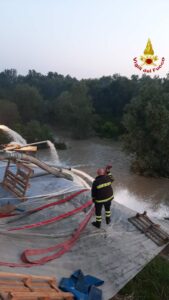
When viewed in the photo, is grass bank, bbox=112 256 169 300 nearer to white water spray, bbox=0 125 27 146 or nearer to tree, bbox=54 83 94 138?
white water spray, bbox=0 125 27 146

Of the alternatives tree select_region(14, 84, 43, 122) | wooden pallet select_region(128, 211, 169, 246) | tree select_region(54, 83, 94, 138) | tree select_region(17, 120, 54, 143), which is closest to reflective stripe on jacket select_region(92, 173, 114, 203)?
wooden pallet select_region(128, 211, 169, 246)

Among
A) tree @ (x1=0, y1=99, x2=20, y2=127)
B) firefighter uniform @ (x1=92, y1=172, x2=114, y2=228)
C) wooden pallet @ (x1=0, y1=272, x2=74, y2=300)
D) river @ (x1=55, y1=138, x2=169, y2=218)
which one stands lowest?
river @ (x1=55, y1=138, x2=169, y2=218)

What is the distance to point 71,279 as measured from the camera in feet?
22.0

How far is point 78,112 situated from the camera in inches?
1720

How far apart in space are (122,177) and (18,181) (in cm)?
1648

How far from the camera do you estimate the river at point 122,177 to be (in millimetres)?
20109

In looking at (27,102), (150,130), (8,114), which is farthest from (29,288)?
(27,102)

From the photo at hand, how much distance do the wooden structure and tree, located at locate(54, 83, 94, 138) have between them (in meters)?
32.8

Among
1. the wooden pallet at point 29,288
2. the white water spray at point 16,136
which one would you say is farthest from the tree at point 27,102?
the wooden pallet at point 29,288

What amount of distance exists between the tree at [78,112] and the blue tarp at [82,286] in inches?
1439

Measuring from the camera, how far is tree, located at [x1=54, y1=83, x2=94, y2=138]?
1706 inches

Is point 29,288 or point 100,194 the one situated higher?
point 100,194

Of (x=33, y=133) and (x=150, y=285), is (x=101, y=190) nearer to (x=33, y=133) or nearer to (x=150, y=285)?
(x=150, y=285)

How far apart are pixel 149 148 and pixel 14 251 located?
19678 mm
